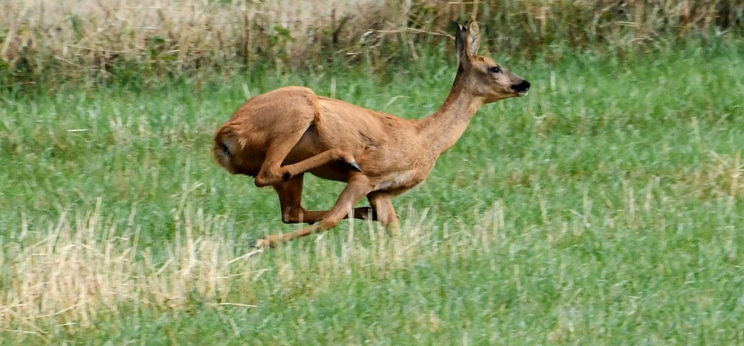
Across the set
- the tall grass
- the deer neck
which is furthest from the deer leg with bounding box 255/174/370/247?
the tall grass

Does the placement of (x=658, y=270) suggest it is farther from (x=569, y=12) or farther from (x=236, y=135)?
(x=569, y=12)

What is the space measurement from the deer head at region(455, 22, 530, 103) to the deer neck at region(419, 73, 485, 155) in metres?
0.04

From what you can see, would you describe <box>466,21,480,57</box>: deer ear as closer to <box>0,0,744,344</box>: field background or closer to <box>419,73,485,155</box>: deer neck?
<box>419,73,485,155</box>: deer neck

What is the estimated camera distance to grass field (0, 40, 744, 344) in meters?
8.23

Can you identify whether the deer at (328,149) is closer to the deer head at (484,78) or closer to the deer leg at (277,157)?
the deer leg at (277,157)

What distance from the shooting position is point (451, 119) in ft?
34.8

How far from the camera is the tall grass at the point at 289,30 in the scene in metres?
14.2

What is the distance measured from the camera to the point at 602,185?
38.2 ft

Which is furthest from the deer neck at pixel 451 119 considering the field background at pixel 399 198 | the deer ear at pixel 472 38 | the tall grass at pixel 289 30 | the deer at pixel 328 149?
the tall grass at pixel 289 30

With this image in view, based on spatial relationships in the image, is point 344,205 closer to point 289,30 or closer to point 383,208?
point 383,208

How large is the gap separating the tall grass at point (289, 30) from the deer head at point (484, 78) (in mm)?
3760

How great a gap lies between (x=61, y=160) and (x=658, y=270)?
5.20 metres

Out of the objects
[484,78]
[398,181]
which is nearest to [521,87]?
[484,78]

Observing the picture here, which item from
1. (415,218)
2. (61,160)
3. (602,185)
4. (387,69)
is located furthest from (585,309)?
(387,69)
